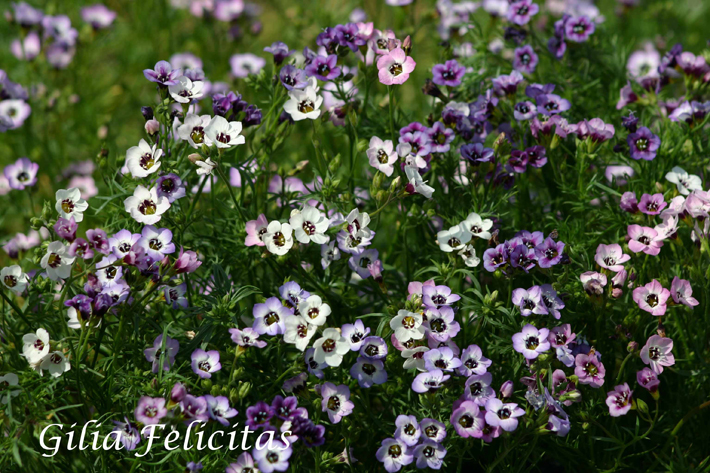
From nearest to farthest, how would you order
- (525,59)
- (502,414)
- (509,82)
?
1. (502,414)
2. (509,82)
3. (525,59)

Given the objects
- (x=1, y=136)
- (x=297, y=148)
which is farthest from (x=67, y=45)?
(x=297, y=148)

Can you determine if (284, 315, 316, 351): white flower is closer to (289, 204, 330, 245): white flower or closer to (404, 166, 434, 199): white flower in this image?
(289, 204, 330, 245): white flower

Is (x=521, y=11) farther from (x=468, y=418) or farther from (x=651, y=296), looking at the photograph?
(x=468, y=418)

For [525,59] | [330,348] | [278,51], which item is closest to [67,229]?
[330,348]

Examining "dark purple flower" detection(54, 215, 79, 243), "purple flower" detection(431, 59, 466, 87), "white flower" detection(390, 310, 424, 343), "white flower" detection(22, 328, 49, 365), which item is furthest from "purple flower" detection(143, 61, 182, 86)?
"white flower" detection(390, 310, 424, 343)

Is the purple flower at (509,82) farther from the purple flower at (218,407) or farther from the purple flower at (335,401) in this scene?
the purple flower at (218,407)

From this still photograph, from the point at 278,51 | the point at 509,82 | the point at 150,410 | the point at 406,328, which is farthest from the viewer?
the point at 509,82

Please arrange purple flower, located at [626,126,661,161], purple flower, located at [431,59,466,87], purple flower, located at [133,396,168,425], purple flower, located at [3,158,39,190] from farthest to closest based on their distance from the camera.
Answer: purple flower, located at [3,158,39,190] < purple flower, located at [431,59,466,87] < purple flower, located at [626,126,661,161] < purple flower, located at [133,396,168,425]
